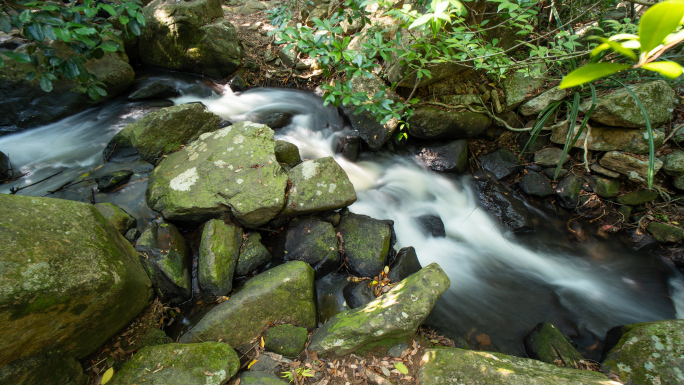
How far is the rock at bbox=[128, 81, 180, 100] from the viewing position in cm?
546

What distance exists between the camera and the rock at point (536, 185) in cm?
490

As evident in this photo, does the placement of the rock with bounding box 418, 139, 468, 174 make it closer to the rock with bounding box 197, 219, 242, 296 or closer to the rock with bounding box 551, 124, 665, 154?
the rock with bounding box 551, 124, 665, 154

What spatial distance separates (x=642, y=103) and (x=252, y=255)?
564 centimetres

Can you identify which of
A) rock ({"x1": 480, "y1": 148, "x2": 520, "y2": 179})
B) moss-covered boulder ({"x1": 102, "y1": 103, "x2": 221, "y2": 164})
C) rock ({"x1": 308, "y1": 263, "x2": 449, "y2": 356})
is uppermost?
moss-covered boulder ({"x1": 102, "y1": 103, "x2": 221, "y2": 164})

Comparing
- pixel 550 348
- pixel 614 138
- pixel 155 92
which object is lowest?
pixel 550 348

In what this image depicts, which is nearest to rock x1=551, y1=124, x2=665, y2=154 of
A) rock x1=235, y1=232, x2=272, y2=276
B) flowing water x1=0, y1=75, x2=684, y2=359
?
flowing water x1=0, y1=75, x2=684, y2=359

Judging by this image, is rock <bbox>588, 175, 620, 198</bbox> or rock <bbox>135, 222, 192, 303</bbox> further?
rock <bbox>588, 175, 620, 198</bbox>

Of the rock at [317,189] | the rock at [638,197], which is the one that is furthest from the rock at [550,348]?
the rock at [638,197]

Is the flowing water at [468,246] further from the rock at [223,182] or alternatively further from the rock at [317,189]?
the rock at [317,189]

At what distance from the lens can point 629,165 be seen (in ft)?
14.6

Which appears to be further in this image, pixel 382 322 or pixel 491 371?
pixel 382 322

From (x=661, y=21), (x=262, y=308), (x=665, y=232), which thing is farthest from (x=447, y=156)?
(x=661, y=21)

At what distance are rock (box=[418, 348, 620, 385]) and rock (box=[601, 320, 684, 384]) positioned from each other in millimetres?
896

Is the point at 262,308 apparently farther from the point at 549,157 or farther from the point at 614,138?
the point at 614,138
